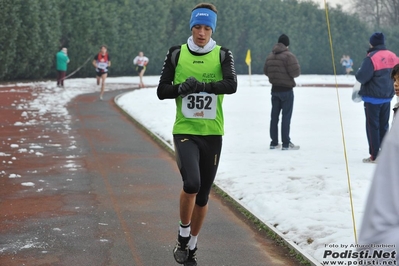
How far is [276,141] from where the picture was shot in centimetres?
1273

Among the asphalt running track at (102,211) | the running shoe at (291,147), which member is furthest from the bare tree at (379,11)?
the asphalt running track at (102,211)

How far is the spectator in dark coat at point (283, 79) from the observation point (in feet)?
40.5

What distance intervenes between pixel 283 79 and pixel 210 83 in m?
7.00

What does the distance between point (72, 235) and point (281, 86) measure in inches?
252

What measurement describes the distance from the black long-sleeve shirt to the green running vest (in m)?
0.04

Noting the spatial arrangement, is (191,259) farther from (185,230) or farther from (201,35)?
(201,35)

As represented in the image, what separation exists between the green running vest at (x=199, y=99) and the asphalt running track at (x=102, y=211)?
46.1 inches

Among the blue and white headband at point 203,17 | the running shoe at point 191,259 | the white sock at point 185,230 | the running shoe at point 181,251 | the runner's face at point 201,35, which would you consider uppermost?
the blue and white headband at point 203,17

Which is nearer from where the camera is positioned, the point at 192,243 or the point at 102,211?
the point at 192,243

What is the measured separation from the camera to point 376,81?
10.7 meters

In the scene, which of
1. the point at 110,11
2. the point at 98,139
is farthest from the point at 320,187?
the point at 110,11

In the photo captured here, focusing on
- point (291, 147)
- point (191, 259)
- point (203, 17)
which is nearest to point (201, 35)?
point (203, 17)

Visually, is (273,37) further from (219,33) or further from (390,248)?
(390,248)

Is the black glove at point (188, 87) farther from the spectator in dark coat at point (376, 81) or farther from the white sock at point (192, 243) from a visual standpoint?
the spectator in dark coat at point (376, 81)
